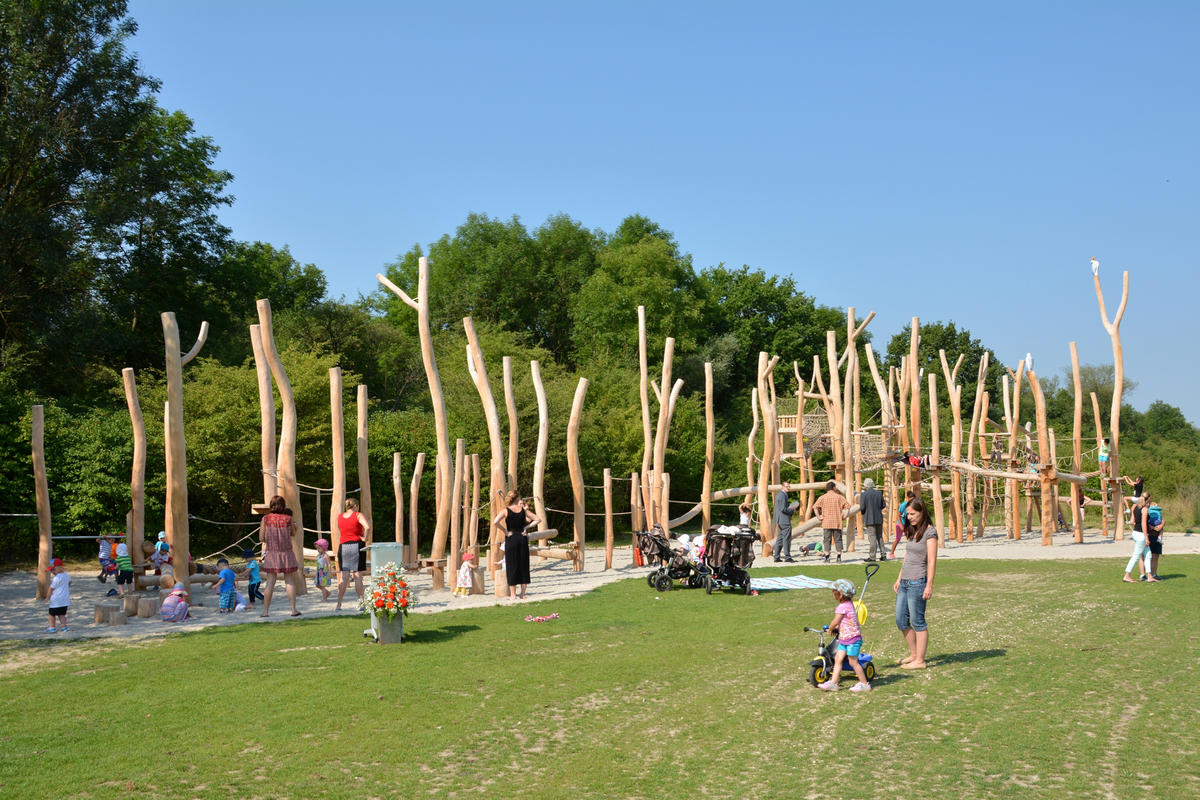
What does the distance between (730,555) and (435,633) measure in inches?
195

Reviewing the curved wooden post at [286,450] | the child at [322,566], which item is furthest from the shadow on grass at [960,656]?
the curved wooden post at [286,450]

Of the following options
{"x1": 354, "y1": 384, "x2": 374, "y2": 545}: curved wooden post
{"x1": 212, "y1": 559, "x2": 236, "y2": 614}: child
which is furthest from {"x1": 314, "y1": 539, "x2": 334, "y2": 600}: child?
{"x1": 212, "y1": 559, "x2": 236, "y2": 614}: child

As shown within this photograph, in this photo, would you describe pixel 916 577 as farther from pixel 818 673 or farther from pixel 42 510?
pixel 42 510

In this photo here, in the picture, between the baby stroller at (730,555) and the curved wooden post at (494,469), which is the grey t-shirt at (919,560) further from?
the curved wooden post at (494,469)

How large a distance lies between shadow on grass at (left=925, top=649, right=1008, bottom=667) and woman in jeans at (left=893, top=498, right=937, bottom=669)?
0.33 meters

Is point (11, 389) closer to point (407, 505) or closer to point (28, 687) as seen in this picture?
point (407, 505)

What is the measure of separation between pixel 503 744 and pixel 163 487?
59.2 feet

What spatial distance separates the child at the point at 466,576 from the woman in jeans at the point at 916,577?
790 centimetres

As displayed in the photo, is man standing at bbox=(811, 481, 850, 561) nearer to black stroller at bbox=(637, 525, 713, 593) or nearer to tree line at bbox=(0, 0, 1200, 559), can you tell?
black stroller at bbox=(637, 525, 713, 593)

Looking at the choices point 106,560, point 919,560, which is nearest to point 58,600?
point 106,560

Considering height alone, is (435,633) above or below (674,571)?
below

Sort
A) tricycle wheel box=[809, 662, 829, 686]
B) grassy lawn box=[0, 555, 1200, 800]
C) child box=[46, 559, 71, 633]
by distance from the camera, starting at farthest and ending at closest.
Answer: child box=[46, 559, 71, 633]
tricycle wheel box=[809, 662, 829, 686]
grassy lawn box=[0, 555, 1200, 800]

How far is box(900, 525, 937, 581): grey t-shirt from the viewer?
832 cm

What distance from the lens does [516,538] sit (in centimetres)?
1389
